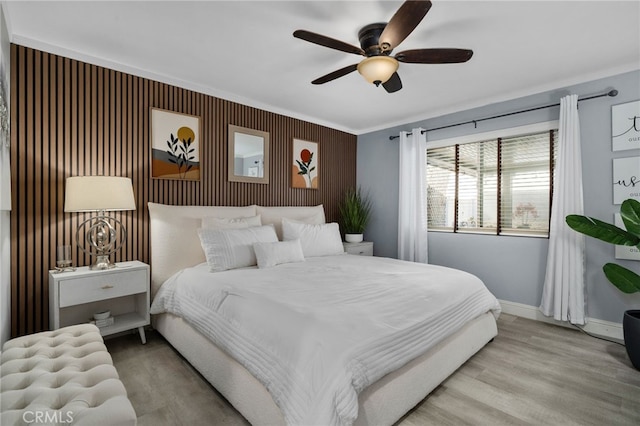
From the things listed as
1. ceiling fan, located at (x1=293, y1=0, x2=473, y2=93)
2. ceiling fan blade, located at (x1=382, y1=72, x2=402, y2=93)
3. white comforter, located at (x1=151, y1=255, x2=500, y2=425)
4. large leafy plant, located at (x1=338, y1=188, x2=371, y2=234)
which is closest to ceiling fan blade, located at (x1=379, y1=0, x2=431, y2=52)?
ceiling fan, located at (x1=293, y1=0, x2=473, y2=93)

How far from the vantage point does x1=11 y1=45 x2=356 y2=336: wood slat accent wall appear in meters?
2.46

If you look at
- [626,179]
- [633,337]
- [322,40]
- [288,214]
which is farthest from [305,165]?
[633,337]

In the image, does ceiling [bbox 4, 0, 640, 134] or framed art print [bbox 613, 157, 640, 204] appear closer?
ceiling [bbox 4, 0, 640, 134]

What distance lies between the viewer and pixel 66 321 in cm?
268

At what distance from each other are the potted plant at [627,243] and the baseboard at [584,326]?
495 mm

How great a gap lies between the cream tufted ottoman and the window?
13.2 ft

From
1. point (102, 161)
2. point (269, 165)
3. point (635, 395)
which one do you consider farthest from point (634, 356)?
point (102, 161)

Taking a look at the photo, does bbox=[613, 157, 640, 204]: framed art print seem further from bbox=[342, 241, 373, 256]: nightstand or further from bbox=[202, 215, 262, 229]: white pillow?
bbox=[202, 215, 262, 229]: white pillow

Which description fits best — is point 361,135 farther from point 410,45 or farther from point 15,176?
point 15,176

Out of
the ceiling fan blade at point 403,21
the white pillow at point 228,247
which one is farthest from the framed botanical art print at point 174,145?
the ceiling fan blade at point 403,21

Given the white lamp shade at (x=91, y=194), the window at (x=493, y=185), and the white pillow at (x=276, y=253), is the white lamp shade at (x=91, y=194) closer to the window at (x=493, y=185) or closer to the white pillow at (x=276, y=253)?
the white pillow at (x=276, y=253)

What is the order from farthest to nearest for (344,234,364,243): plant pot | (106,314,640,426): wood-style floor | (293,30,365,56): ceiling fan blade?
1. (344,234,364,243): plant pot
2. (293,30,365,56): ceiling fan blade
3. (106,314,640,426): wood-style floor

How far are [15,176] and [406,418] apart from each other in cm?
330

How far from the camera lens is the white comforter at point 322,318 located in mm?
1385
